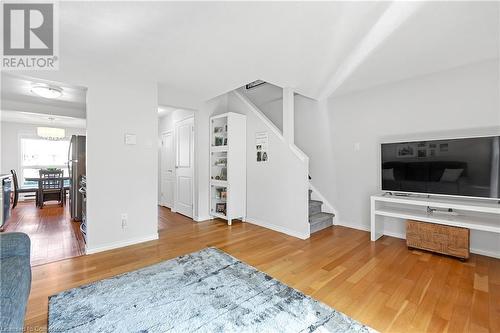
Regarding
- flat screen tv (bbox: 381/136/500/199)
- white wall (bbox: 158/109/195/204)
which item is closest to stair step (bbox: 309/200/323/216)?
flat screen tv (bbox: 381/136/500/199)

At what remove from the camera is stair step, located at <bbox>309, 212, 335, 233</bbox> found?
11.9 feet

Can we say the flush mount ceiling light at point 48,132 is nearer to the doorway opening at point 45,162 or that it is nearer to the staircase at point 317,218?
the doorway opening at point 45,162

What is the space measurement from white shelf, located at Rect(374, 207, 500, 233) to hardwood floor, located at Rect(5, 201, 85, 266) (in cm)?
417

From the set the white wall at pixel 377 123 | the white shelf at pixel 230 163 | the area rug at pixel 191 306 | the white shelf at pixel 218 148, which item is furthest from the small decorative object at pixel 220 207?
the area rug at pixel 191 306

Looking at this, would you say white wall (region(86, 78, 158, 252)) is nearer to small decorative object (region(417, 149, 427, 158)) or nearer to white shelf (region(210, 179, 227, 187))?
white shelf (region(210, 179, 227, 187))

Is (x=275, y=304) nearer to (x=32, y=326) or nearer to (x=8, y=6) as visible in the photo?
(x=32, y=326)

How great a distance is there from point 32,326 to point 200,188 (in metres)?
2.93

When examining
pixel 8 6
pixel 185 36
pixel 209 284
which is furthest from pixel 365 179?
pixel 8 6

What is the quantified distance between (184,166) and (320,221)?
2911mm

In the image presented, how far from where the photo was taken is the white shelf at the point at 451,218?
243 cm

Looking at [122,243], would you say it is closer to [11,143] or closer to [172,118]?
[172,118]

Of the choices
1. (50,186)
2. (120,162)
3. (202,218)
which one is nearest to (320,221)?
(202,218)

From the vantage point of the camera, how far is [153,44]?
224 centimetres

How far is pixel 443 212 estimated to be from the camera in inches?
116
